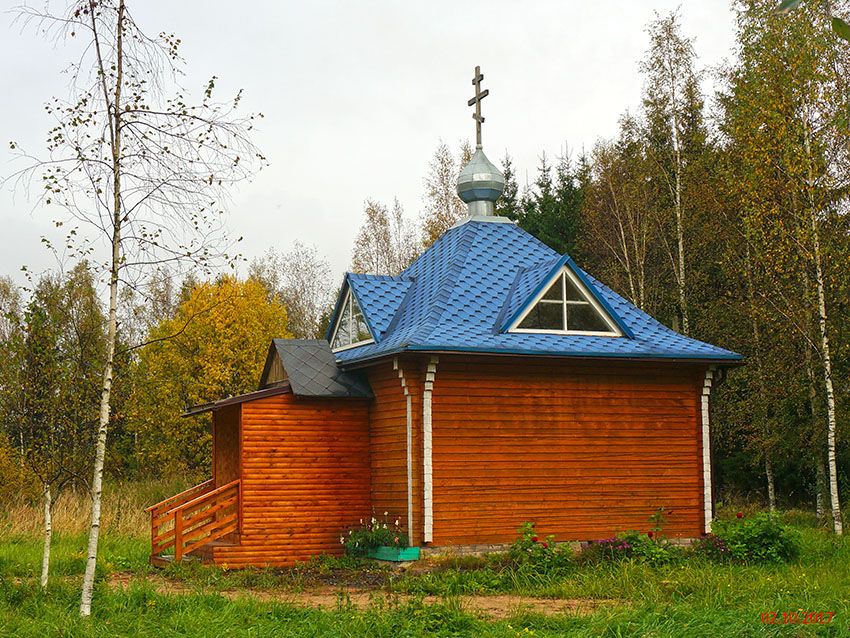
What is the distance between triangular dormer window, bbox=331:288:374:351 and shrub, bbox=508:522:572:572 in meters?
3.74

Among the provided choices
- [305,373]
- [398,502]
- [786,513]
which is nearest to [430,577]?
[398,502]

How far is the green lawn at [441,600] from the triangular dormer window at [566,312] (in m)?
3.27

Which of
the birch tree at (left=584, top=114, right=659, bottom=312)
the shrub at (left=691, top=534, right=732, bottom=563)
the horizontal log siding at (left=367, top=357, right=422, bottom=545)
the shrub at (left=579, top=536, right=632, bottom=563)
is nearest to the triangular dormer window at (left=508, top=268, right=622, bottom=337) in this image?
the horizontal log siding at (left=367, top=357, right=422, bottom=545)

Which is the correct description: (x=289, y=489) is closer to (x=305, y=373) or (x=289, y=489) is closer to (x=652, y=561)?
(x=305, y=373)

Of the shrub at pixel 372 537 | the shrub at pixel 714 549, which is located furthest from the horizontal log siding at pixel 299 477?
the shrub at pixel 714 549

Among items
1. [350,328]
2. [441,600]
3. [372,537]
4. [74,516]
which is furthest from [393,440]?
[74,516]

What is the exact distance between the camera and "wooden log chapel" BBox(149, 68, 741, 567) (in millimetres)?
12516

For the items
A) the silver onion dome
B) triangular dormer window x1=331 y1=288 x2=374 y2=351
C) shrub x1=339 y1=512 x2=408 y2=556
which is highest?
the silver onion dome

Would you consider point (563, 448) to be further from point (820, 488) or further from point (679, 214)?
point (679, 214)

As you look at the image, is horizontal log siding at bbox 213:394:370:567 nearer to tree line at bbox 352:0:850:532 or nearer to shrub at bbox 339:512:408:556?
shrub at bbox 339:512:408:556

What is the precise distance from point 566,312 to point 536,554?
347cm

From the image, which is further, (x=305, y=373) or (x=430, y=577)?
(x=305, y=373)

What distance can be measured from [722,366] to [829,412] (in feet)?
10.2

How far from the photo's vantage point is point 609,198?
2702 centimetres
